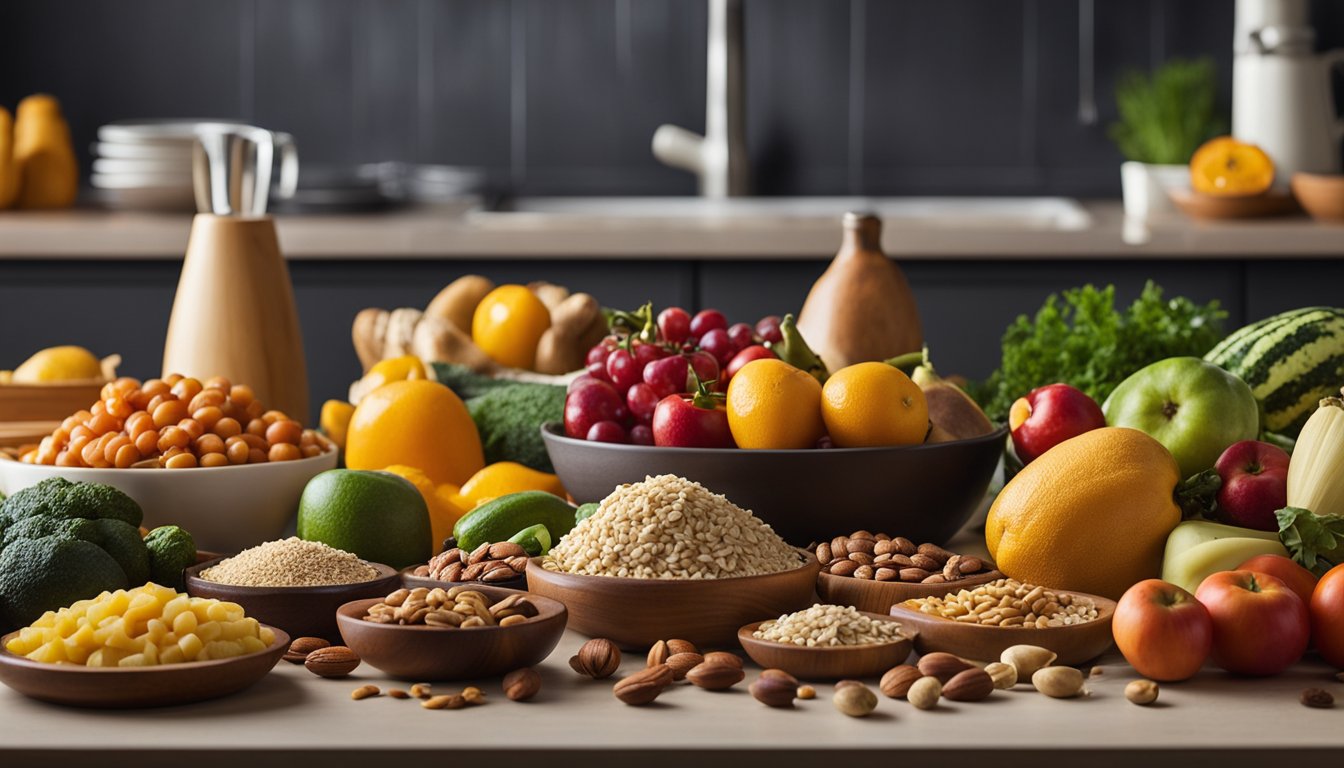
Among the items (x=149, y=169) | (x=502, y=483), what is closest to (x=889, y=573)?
(x=502, y=483)

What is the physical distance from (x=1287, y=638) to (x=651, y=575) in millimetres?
391

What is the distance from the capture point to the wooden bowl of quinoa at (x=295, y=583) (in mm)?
1008

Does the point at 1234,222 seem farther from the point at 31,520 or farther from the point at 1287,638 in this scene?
the point at 31,520

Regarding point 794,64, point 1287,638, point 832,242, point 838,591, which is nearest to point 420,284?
point 832,242

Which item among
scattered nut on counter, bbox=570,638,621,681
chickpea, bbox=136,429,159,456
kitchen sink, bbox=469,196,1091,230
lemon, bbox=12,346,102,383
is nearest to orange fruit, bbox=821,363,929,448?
scattered nut on counter, bbox=570,638,621,681

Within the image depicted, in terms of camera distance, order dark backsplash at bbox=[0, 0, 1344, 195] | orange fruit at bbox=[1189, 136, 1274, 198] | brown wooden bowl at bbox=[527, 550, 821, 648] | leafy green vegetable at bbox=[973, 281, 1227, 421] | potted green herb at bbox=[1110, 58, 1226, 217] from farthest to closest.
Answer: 1. dark backsplash at bbox=[0, 0, 1344, 195]
2. potted green herb at bbox=[1110, 58, 1226, 217]
3. orange fruit at bbox=[1189, 136, 1274, 198]
4. leafy green vegetable at bbox=[973, 281, 1227, 421]
5. brown wooden bowl at bbox=[527, 550, 821, 648]

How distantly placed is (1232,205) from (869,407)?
88.2 inches

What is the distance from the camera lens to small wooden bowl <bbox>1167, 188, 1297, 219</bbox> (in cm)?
319

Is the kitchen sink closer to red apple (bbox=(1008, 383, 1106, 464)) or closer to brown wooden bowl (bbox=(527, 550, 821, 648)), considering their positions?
red apple (bbox=(1008, 383, 1106, 464))

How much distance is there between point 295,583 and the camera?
1.03 meters

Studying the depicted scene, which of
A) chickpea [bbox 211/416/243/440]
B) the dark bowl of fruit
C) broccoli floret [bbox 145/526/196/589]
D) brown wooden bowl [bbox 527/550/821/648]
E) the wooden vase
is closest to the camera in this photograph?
brown wooden bowl [bbox 527/550/821/648]

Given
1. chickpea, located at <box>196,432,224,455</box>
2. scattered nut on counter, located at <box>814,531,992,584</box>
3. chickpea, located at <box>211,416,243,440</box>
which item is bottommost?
scattered nut on counter, located at <box>814,531,992,584</box>

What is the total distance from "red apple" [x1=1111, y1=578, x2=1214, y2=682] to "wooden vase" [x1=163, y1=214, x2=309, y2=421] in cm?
97

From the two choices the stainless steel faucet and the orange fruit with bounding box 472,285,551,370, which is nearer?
the orange fruit with bounding box 472,285,551,370
